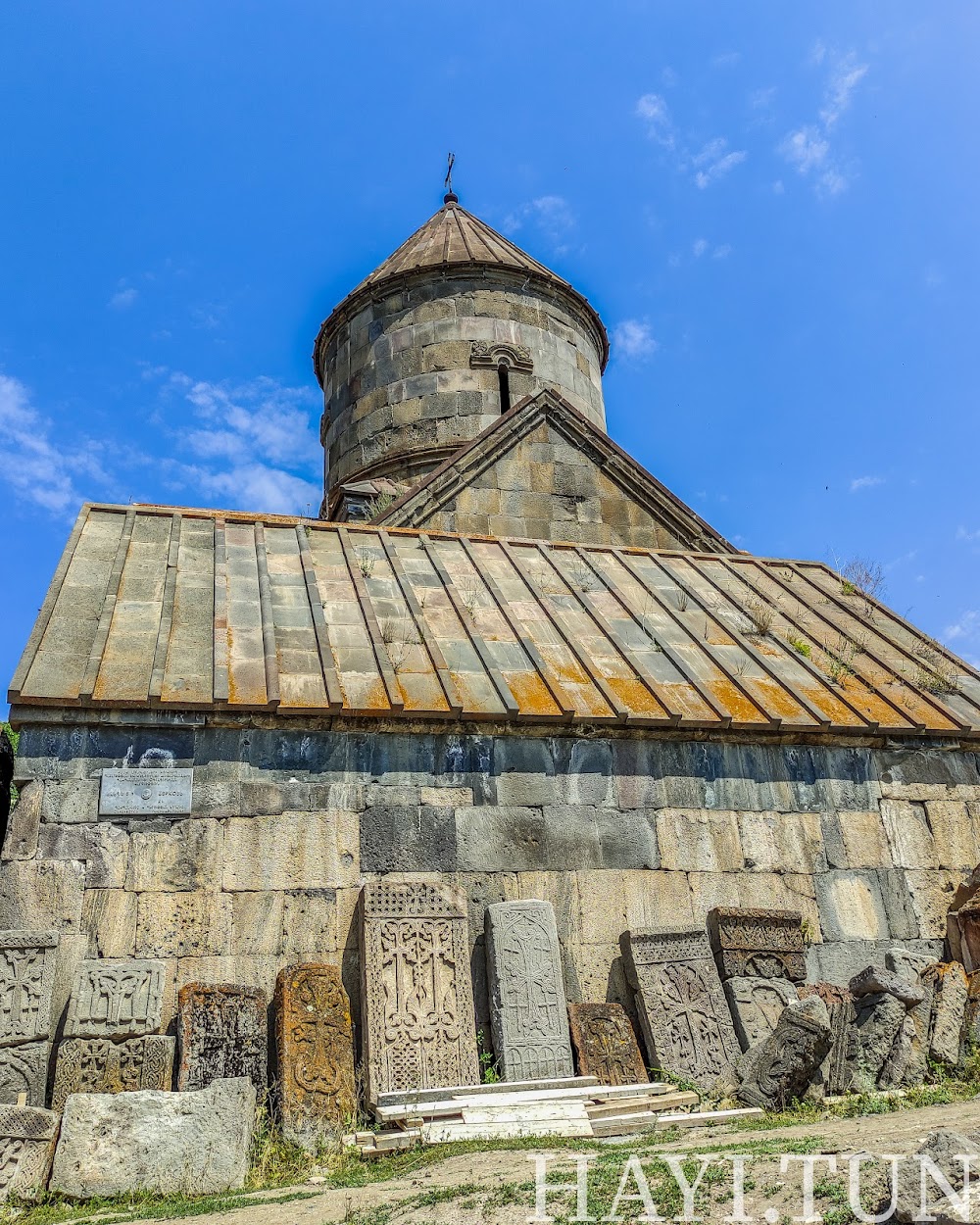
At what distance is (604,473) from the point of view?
9.51 metres

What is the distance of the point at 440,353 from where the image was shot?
11.2 metres

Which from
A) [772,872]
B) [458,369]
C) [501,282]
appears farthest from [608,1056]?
[501,282]

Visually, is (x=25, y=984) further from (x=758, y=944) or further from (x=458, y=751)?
(x=758, y=944)

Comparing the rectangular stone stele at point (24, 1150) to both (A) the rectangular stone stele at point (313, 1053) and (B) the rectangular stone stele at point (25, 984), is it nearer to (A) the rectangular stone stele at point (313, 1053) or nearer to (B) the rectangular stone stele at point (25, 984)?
(B) the rectangular stone stele at point (25, 984)

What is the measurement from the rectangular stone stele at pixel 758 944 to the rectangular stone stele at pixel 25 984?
2932mm

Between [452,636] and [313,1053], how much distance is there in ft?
8.31

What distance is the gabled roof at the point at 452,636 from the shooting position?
5410 millimetres

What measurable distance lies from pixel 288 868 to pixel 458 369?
710 centimetres

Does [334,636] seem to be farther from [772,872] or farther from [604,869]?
[772,872]

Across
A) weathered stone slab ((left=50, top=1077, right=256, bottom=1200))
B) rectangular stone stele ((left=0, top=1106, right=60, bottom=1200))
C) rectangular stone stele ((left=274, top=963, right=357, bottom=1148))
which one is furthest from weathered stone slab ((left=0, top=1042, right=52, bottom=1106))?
rectangular stone stele ((left=274, top=963, right=357, bottom=1148))

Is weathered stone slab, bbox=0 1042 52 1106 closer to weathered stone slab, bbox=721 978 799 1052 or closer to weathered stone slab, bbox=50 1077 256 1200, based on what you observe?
weathered stone slab, bbox=50 1077 256 1200

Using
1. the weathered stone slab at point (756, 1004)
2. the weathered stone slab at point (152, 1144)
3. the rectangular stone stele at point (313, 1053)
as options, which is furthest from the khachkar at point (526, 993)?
the weathered stone slab at point (152, 1144)

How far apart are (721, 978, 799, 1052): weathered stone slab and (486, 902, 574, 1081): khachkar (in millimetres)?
793

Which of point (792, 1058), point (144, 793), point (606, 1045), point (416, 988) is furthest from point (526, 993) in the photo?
point (144, 793)
